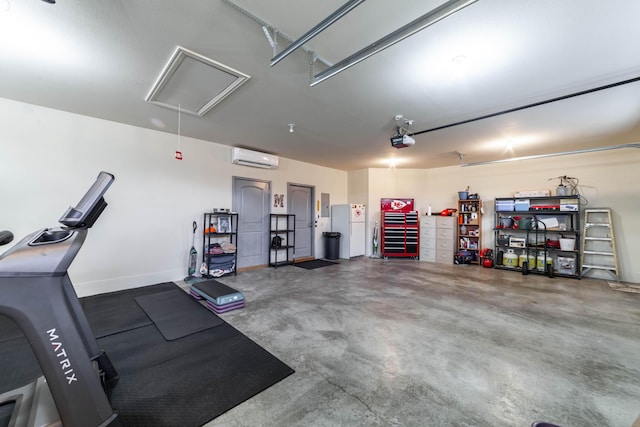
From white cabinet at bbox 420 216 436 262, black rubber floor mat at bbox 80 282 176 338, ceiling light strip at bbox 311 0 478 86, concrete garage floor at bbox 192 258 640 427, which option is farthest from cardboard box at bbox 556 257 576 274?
black rubber floor mat at bbox 80 282 176 338

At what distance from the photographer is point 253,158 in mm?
5125

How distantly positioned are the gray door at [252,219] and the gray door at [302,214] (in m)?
0.79

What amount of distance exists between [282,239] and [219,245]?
1705 millimetres

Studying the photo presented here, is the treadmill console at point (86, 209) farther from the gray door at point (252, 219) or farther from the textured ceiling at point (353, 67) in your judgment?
the gray door at point (252, 219)

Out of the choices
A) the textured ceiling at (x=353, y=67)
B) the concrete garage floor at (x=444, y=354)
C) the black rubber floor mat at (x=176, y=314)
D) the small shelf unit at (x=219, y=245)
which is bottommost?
the concrete garage floor at (x=444, y=354)

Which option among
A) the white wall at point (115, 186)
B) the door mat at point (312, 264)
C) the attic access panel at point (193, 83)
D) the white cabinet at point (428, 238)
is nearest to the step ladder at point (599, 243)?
the white cabinet at point (428, 238)

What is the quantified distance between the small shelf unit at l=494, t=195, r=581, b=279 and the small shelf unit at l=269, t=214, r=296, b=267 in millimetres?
5202

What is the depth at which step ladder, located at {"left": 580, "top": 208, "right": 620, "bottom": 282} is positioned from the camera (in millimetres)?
4805

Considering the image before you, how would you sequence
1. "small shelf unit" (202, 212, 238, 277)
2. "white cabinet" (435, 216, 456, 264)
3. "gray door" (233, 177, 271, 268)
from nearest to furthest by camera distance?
"small shelf unit" (202, 212, 238, 277), "gray door" (233, 177, 271, 268), "white cabinet" (435, 216, 456, 264)

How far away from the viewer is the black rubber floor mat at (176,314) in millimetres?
2676

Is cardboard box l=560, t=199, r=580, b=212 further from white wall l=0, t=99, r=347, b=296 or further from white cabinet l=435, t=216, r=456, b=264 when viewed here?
white wall l=0, t=99, r=347, b=296

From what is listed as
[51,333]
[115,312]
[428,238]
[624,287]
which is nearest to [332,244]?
[428,238]

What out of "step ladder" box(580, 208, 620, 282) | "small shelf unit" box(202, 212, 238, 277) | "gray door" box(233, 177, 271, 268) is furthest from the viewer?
"gray door" box(233, 177, 271, 268)

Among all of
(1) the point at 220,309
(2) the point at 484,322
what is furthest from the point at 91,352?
(2) the point at 484,322
